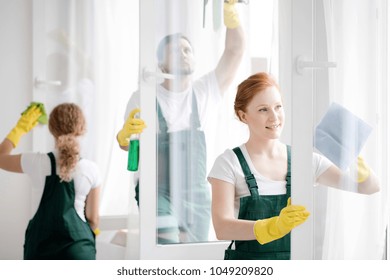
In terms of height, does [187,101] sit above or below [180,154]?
above

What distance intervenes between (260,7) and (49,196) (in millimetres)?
1055

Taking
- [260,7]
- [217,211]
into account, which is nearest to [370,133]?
[217,211]

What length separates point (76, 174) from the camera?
267cm

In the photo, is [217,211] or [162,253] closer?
[217,211]

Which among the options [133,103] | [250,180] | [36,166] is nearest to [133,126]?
[133,103]

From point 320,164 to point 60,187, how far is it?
1.15 meters

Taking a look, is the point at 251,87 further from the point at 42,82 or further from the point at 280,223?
the point at 42,82

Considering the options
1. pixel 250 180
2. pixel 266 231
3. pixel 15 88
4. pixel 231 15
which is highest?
pixel 231 15

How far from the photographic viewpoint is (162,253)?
7.86ft

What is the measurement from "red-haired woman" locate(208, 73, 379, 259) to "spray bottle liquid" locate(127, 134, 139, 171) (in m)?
0.56

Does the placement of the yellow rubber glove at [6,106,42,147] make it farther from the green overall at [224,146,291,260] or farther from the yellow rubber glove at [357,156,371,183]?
the yellow rubber glove at [357,156,371,183]

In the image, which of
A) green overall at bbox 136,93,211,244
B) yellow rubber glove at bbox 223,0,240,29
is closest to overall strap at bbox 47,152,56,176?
green overall at bbox 136,93,211,244

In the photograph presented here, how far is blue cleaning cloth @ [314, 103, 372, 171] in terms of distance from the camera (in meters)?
1.83
